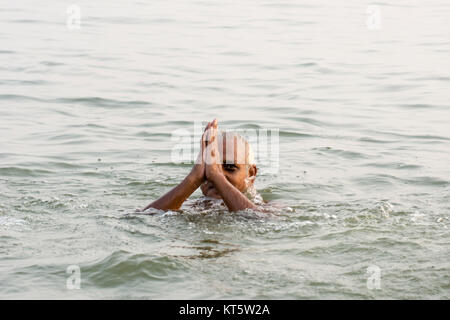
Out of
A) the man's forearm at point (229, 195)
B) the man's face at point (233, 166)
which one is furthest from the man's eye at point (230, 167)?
the man's forearm at point (229, 195)

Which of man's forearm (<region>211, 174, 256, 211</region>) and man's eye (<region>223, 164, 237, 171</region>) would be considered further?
man's eye (<region>223, 164, 237, 171</region>)

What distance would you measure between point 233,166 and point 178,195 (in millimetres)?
630

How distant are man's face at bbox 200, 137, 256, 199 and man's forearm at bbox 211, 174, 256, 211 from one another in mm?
359

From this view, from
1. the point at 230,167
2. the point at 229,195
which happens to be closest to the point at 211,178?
the point at 229,195

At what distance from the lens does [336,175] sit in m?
7.98

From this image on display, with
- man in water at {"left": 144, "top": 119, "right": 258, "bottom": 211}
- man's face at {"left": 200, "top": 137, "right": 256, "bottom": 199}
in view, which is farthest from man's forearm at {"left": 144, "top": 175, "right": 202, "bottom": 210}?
man's face at {"left": 200, "top": 137, "right": 256, "bottom": 199}

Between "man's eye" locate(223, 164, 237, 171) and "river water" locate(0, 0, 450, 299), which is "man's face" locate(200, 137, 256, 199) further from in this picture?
"river water" locate(0, 0, 450, 299)

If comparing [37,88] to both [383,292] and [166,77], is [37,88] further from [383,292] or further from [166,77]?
[383,292]

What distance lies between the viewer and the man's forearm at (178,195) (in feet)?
19.7

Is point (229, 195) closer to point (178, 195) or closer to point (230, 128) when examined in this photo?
point (178, 195)

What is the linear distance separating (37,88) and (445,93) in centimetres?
607

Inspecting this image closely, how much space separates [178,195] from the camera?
19.8ft

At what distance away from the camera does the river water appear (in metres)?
4.91
